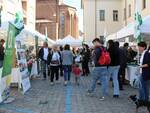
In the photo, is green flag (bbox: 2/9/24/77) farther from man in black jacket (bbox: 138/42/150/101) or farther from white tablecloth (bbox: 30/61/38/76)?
white tablecloth (bbox: 30/61/38/76)

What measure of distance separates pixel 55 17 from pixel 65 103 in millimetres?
92098

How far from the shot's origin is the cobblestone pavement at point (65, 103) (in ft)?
38.5

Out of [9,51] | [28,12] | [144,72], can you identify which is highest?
[28,12]

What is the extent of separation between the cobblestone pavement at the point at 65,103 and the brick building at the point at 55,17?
82.5 metres

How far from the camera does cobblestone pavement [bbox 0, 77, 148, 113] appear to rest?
11.7 meters

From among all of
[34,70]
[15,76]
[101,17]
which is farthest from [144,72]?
[101,17]

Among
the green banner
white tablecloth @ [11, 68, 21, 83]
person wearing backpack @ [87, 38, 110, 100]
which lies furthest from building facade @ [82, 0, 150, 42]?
the green banner

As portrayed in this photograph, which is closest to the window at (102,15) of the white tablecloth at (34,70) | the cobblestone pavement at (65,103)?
the white tablecloth at (34,70)

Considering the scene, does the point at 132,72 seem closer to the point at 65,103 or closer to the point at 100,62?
the point at 100,62

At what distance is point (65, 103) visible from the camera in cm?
1312

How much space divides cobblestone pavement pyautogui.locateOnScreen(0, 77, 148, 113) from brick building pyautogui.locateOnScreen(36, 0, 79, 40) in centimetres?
8251

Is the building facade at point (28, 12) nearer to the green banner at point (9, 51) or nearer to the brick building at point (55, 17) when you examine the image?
the brick building at point (55, 17)

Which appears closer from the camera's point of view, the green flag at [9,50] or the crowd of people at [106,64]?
the crowd of people at [106,64]

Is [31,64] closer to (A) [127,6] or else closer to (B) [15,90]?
(B) [15,90]
